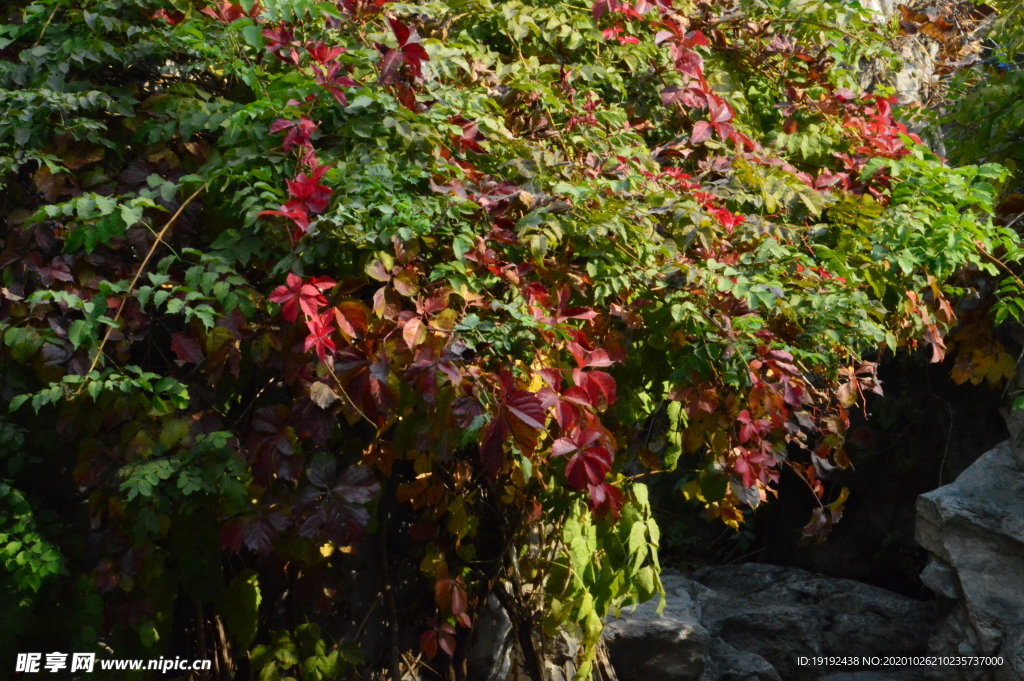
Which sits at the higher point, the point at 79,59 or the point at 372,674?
the point at 79,59

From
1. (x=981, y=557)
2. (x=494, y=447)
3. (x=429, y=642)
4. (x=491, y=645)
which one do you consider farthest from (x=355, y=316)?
(x=981, y=557)

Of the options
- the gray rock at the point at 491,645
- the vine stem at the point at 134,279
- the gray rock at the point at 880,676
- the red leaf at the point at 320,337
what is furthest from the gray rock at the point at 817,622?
the vine stem at the point at 134,279

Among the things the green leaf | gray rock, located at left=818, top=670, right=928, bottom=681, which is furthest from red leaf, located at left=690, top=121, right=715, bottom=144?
gray rock, located at left=818, top=670, right=928, bottom=681

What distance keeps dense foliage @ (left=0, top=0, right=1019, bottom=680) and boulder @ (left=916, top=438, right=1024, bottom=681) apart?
46.1 inches

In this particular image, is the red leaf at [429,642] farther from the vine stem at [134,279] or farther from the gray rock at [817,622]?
the gray rock at [817,622]

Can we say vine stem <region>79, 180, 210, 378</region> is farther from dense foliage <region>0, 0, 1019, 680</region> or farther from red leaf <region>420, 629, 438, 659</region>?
red leaf <region>420, 629, 438, 659</region>

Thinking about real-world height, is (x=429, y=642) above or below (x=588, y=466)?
below

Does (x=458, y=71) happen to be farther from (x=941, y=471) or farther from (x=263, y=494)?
(x=941, y=471)

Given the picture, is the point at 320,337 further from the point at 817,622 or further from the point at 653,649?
the point at 817,622

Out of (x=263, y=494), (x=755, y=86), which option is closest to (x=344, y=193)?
(x=263, y=494)

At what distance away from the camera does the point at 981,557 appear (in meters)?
4.11

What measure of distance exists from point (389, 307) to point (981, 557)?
3.16m

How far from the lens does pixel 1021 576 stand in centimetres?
403

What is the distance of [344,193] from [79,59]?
99 centimetres
